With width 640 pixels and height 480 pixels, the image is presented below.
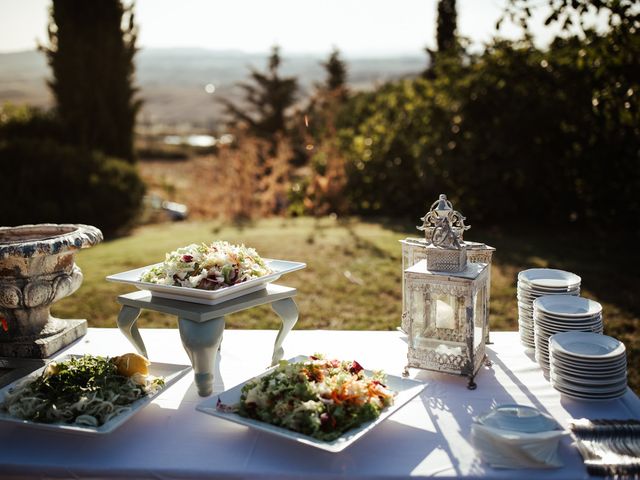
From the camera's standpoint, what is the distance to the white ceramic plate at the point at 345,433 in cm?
150

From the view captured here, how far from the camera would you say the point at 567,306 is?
7.00 feet

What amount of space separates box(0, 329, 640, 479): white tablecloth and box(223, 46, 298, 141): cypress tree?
848 inches

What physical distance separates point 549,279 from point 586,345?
512 mm

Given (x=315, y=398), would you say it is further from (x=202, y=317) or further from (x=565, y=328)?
(x=565, y=328)

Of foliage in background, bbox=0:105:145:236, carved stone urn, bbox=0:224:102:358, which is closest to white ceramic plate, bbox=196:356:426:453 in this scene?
carved stone urn, bbox=0:224:102:358

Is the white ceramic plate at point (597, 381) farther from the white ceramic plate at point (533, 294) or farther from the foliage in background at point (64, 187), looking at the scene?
the foliage in background at point (64, 187)

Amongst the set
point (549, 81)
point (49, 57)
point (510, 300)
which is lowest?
point (510, 300)

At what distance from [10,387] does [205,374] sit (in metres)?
0.62

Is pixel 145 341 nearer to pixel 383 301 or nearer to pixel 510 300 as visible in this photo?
pixel 383 301

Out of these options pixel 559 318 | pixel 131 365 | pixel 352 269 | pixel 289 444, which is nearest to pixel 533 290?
pixel 559 318

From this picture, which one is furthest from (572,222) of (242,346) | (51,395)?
(51,395)

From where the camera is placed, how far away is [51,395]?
174cm

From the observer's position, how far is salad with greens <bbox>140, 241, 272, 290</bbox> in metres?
2.01

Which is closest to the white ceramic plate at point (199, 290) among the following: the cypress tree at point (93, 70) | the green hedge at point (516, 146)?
the green hedge at point (516, 146)
